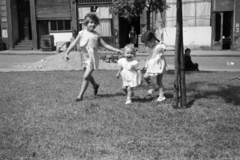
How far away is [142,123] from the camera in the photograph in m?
4.57

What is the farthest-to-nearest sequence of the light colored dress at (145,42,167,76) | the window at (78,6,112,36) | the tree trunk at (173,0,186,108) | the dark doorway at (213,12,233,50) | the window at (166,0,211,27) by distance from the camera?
the window at (78,6,112,36), the window at (166,0,211,27), the dark doorway at (213,12,233,50), the light colored dress at (145,42,167,76), the tree trunk at (173,0,186,108)

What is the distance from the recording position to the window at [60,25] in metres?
26.3

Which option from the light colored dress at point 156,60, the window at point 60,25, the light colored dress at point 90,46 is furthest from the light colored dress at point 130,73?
the window at point 60,25

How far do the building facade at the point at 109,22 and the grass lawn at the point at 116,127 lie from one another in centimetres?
1611

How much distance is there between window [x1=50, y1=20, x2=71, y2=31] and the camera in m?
26.3

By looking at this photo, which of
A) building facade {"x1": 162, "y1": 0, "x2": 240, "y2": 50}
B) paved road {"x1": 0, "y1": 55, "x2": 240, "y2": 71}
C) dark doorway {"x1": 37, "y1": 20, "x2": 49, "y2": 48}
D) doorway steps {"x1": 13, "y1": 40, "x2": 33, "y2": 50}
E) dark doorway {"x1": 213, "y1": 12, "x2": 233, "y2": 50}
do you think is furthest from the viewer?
doorway steps {"x1": 13, "y1": 40, "x2": 33, "y2": 50}

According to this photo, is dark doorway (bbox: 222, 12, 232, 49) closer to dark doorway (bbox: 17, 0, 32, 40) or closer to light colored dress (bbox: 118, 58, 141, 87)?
dark doorway (bbox: 17, 0, 32, 40)

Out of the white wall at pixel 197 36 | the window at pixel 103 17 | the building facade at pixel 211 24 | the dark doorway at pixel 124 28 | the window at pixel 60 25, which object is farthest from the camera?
the window at pixel 60 25

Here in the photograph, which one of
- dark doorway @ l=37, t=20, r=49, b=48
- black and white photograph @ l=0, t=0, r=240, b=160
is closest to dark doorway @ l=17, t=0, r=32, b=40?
dark doorway @ l=37, t=20, r=49, b=48

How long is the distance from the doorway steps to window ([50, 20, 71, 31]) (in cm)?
233

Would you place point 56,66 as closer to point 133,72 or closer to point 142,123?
point 133,72

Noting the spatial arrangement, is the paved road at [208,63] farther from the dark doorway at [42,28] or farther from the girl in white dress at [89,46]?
the dark doorway at [42,28]

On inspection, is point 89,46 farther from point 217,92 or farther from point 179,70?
point 217,92

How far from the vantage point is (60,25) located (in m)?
26.4
